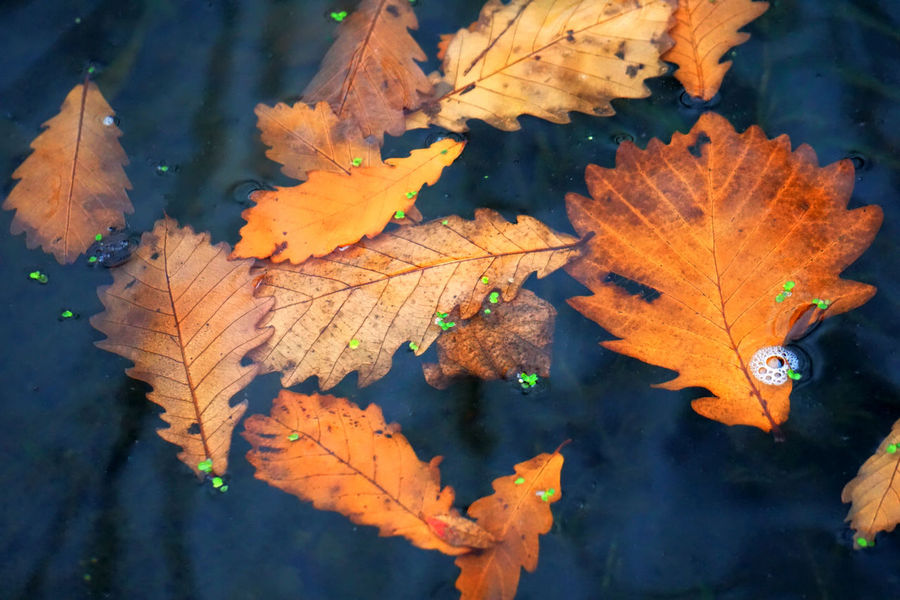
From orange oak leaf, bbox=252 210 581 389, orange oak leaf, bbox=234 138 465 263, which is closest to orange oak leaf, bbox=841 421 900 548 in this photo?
orange oak leaf, bbox=252 210 581 389

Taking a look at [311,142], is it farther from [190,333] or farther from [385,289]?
[190,333]

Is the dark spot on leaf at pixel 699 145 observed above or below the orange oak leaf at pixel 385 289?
above

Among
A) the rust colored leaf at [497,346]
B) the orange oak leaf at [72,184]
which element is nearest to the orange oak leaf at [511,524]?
the rust colored leaf at [497,346]

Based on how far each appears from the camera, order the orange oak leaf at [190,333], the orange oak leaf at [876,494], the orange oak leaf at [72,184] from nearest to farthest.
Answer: the orange oak leaf at [876,494]
the orange oak leaf at [190,333]
the orange oak leaf at [72,184]

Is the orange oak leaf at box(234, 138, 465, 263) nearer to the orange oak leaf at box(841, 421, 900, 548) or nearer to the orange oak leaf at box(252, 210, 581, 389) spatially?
the orange oak leaf at box(252, 210, 581, 389)

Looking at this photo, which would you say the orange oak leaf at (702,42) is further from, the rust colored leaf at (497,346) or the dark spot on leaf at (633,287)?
the rust colored leaf at (497,346)

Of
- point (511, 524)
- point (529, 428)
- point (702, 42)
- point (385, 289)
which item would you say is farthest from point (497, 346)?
point (702, 42)

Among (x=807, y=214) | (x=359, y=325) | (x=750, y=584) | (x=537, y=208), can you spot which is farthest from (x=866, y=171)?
(x=359, y=325)

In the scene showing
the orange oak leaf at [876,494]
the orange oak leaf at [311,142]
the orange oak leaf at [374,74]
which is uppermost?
the orange oak leaf at [374,74]
